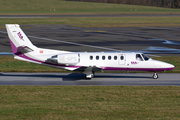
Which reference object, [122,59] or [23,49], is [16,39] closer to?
[23,49]

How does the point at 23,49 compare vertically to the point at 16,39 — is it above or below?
below

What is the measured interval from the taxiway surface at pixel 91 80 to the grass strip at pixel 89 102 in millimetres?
2238

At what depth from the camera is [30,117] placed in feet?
49.2

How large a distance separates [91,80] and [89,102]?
8.01m

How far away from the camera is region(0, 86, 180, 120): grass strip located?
1532cm

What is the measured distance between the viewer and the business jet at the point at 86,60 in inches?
1011

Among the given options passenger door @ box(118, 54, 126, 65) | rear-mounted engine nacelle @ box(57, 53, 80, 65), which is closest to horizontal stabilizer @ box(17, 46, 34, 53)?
rear-mounted engine nacelle @ box(57, 53, 80, 65)

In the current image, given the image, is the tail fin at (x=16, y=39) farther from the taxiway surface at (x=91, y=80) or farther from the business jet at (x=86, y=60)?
the taxiway surface at (x=91, y=80)

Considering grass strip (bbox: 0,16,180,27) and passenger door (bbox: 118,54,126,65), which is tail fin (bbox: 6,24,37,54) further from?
grass strip (bbox: 0,16,180,27)

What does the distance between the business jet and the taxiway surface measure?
1.02 m

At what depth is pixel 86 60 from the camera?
25781mm

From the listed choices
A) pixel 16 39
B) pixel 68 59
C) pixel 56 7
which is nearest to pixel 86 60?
Result: pixel 68 59

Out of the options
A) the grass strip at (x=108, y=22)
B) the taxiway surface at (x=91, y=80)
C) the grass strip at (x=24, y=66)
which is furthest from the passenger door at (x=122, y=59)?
the grass strip at (x=108, y=22)

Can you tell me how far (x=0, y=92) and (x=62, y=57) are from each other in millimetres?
→ 6832
